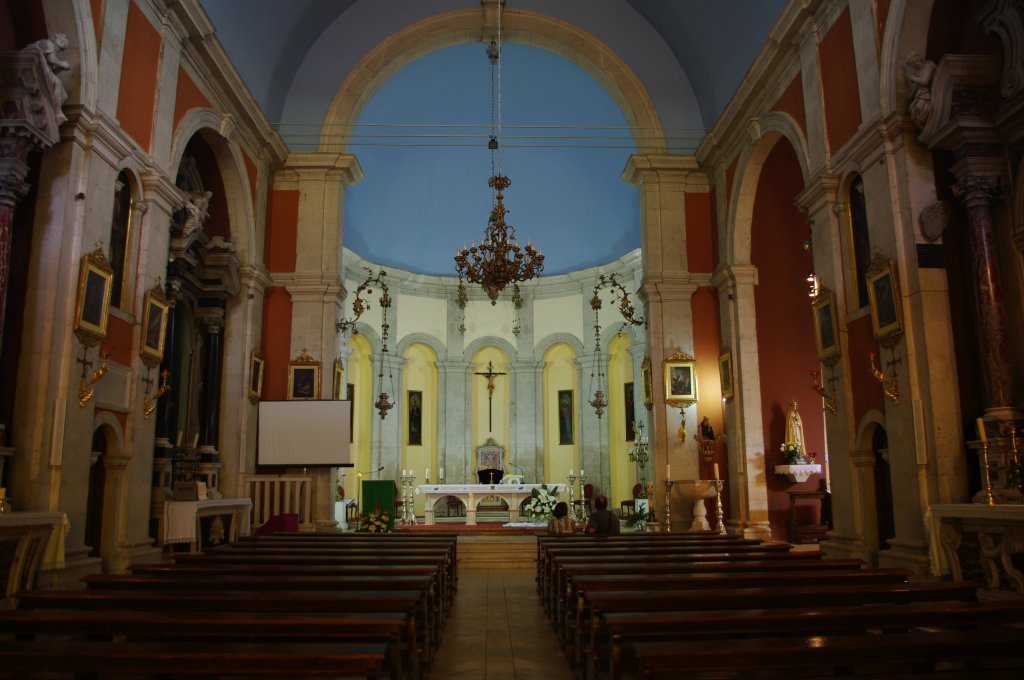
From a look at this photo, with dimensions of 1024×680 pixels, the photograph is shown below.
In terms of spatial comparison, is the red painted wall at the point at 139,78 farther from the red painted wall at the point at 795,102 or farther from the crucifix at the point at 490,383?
the crucifix at the point at 490,383

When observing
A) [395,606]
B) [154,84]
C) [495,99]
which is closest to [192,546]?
Result: [154,84]

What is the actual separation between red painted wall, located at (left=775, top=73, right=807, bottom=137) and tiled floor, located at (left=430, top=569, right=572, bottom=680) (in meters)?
7.17

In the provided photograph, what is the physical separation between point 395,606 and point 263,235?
36.6ft

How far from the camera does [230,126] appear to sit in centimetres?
1228

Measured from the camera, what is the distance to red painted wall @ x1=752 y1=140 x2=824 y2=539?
13.0m

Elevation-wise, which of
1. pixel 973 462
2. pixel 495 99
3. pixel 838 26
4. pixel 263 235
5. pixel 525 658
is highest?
pixel 495 99

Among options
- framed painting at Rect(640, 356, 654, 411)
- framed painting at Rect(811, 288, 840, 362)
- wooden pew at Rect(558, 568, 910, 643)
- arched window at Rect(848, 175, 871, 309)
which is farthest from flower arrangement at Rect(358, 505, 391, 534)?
arched window at Rect(848, 175, 871, 309)

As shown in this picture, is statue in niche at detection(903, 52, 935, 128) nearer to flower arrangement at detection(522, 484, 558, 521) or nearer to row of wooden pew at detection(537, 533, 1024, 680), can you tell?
row of wooden pew at detection(537, 533, 1024, 680)

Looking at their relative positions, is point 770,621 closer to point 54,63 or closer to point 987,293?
point 987,293

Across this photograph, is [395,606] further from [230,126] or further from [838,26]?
[230,126]

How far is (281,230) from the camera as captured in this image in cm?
1470

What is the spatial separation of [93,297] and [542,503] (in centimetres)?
929

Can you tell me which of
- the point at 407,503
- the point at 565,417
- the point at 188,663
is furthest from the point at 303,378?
the point at 188,663

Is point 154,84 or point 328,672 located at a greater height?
point 154,84
